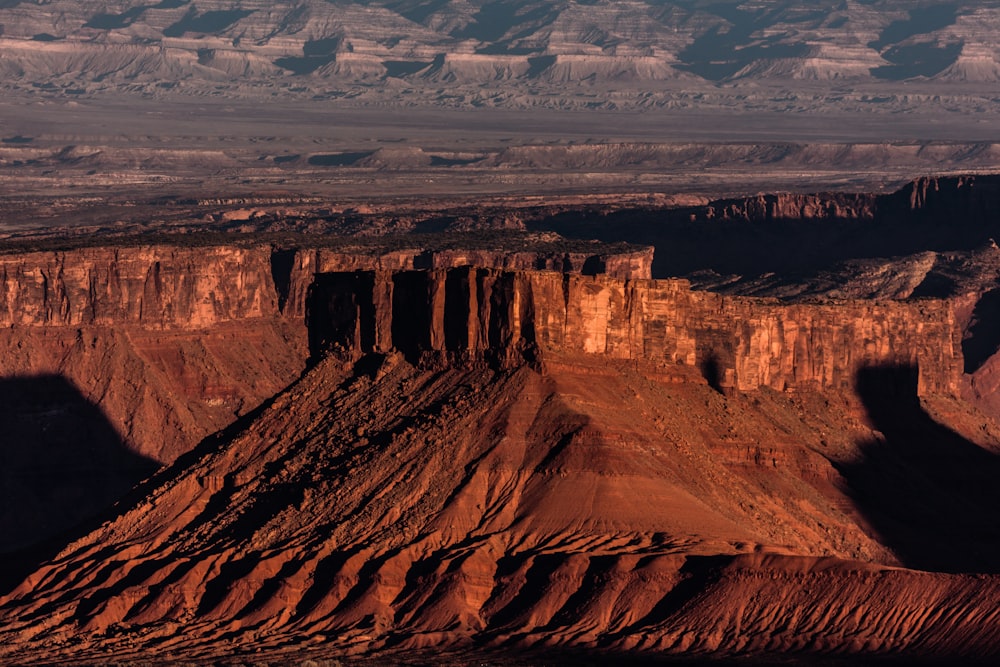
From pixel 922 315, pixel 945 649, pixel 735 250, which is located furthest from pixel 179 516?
pixel 735 250

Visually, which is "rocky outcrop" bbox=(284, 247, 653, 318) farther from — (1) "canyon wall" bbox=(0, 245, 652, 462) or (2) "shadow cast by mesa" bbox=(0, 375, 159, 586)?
(2) "shadow cast by mesa" bbox=(0, 375, 159, 586)

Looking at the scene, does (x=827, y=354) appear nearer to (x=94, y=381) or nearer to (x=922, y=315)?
(x=922, y=315)

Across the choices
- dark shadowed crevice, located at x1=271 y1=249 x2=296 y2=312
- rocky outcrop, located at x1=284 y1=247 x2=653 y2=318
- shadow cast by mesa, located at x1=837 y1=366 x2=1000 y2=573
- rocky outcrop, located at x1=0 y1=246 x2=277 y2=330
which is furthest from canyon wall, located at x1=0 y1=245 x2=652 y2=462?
shadow cast by mesa, located at x1=837 y1=366 x2=1000 y2=573

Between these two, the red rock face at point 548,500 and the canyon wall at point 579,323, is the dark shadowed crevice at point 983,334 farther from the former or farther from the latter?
the canyon wall at point 579,323

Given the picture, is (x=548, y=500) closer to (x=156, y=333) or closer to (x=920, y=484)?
(x=920, y=484)

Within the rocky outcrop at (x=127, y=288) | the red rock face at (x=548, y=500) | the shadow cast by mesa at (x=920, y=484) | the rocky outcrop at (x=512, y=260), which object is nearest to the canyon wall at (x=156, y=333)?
the rocky outcrop at (x=127, y=288)
